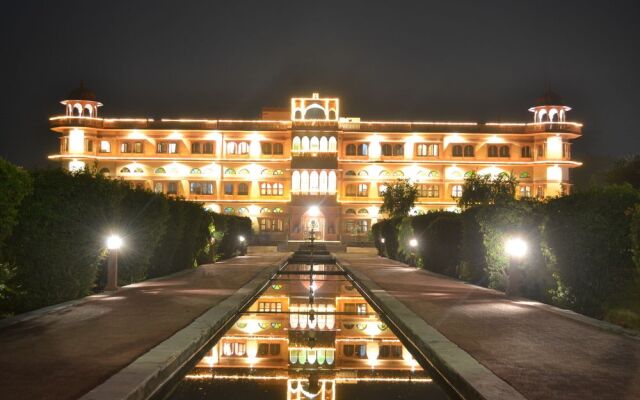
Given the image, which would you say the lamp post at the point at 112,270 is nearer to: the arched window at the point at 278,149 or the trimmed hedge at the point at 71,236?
the trimmed hedge at the point at 71,236

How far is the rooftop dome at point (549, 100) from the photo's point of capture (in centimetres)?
8169

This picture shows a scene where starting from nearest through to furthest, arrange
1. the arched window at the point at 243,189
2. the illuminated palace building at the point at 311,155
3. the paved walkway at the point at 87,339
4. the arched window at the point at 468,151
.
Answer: the paved walkway at the point at 87,339
the illuminated palace building at the point at 311,155
the arched window at the point at 243,189
the arched window at the point at 468,151

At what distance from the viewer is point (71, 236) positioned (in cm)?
1249

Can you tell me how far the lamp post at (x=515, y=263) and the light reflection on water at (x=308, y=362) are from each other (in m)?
4.09

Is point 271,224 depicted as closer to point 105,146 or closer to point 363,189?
point 363,189

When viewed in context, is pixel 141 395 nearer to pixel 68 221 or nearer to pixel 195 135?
pixel 68 221

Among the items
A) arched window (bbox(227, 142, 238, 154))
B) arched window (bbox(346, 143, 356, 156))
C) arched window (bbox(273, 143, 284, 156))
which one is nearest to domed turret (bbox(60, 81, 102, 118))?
arched window (bbox(227, 142, 238, 154))

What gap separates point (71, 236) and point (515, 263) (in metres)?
9.43

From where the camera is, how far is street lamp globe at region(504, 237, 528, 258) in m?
15.0

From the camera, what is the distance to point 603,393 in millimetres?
5980

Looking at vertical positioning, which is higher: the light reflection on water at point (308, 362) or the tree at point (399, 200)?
the tree at point (399, 200)

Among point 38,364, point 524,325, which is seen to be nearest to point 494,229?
point 524,325

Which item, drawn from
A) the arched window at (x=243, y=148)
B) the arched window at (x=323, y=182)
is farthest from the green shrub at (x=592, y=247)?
the arched window at (x=243, y=148)

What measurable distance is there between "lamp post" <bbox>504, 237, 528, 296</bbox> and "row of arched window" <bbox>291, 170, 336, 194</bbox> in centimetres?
6259
